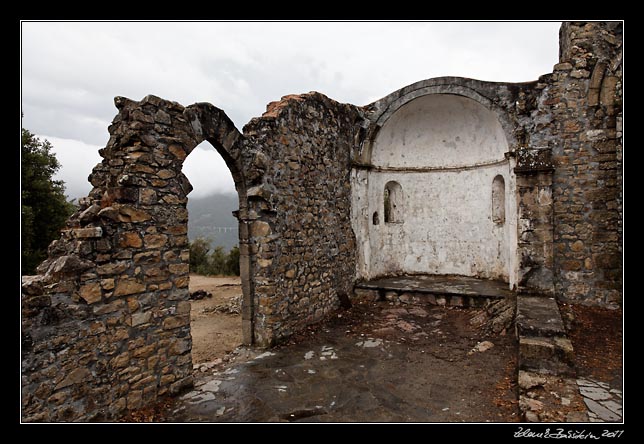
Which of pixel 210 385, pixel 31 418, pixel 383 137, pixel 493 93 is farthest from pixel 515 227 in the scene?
pixel 31 418

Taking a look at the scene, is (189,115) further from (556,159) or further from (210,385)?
(556,159)

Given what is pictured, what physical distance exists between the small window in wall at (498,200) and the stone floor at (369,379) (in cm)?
389

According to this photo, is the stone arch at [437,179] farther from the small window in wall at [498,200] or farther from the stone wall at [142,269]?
the stone wall at [142,269]

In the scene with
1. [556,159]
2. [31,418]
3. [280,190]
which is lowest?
[31,418]

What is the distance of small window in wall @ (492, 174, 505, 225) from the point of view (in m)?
9.98

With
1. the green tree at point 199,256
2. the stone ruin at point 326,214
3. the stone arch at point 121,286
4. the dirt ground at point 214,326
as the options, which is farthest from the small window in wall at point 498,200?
the green tree at point 199,256

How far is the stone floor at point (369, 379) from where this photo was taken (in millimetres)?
4156

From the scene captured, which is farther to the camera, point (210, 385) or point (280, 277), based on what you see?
point (280, 277)

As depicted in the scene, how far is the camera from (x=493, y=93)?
8523 millimetres

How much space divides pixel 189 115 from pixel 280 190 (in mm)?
2259

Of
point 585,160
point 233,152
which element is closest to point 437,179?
point 585,160

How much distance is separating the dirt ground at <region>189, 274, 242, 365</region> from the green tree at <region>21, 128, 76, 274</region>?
5.03m

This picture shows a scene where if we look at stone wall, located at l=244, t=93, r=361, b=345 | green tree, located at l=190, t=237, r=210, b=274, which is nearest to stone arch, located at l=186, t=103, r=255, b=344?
stone wall, located at l=244, t=93, r=361, b=345

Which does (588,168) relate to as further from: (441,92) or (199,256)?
(199,256)
